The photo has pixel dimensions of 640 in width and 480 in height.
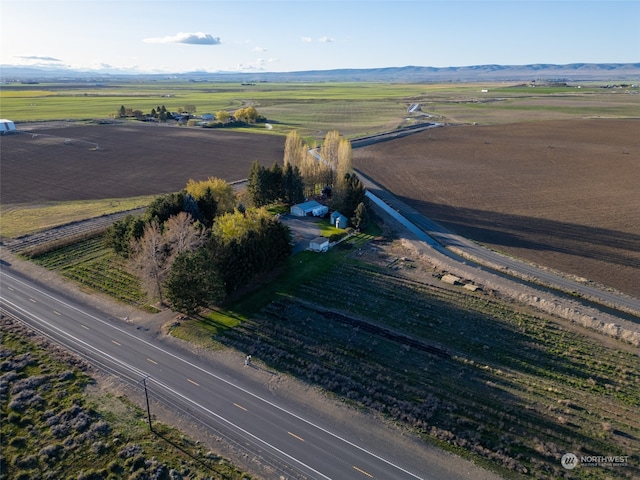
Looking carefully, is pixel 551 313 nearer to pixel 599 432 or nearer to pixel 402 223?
pixel 599 432

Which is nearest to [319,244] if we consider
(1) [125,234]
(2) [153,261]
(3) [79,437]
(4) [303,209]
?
(4) [303,209]

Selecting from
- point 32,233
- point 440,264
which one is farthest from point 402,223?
point 32,233

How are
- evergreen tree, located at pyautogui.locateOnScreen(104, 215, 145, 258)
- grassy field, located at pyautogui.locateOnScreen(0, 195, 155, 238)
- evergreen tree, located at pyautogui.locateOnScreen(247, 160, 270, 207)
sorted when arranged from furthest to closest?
evergreen tree, located at pyautogui.locateOnScreen(247, 160, 270, 207) → grassy field, located at pyautogui.locateOnScreen(0, 195, 155, 238) → evergreen tree, located at pyautogui.locateOnScreen(104, 215, 145, 258)

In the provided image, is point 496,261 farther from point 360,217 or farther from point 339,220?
point 339,220

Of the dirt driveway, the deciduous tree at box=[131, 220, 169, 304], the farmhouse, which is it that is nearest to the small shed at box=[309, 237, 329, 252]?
the dirt driveway

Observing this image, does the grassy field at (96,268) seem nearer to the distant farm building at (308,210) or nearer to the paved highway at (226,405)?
the paved highway at (226,405)

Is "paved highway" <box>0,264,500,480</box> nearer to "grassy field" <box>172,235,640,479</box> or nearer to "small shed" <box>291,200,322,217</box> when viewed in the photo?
"grassy field" <box>172,235,640,479</box>

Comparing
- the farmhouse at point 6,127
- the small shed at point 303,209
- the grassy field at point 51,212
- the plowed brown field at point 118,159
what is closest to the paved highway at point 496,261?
the small shed at point 303,209

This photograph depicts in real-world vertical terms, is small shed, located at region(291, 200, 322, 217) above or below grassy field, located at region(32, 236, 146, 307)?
above
